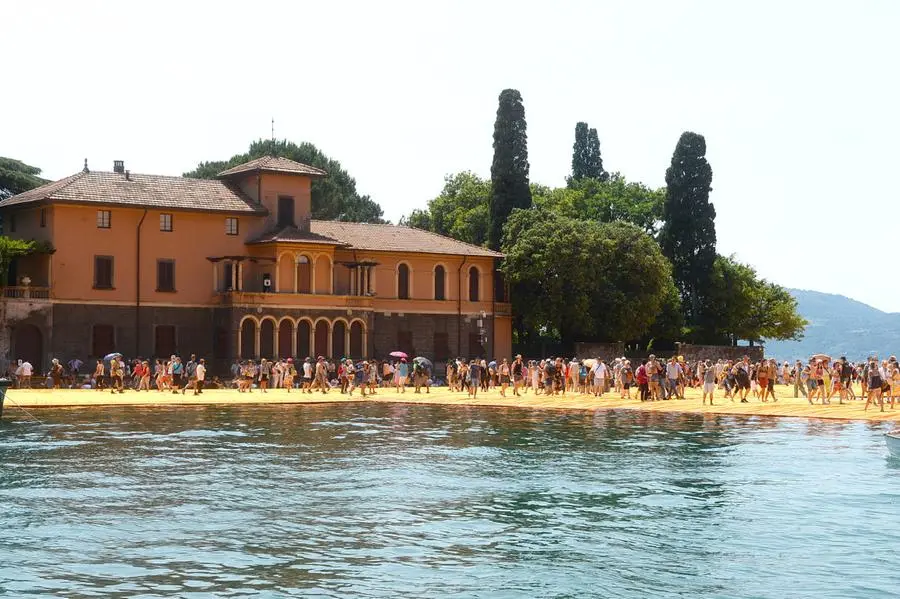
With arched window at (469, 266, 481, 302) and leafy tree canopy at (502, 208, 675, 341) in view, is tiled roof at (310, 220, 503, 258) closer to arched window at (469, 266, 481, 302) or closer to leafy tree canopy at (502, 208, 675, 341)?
arched window at (469, 266, 481, 302)

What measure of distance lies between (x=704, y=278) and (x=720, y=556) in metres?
64.2

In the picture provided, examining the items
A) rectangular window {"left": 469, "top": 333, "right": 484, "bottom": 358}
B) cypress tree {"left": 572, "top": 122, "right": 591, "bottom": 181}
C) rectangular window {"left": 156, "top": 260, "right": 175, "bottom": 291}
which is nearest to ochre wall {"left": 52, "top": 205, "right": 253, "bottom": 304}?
rectangular window {"left": 156, "top": 260, "right": 175, "bottom": 291}

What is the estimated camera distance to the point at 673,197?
264 ft

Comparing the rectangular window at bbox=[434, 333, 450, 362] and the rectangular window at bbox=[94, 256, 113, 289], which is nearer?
the rectangular window at bbox=[94, 256, 113, 289]

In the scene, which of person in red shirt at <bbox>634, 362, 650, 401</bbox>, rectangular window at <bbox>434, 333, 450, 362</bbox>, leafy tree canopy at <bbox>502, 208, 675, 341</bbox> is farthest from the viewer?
rectangular window at <bbox>434, 333, 450, 362</bbox>

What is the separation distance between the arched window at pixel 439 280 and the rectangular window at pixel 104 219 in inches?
704

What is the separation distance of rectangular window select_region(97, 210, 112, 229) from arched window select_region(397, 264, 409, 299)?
15720 millimetres

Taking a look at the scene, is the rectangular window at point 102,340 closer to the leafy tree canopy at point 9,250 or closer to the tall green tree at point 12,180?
the leafy tree canopy at point 9,250

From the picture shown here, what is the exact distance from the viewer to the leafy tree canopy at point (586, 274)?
7200 centimetres

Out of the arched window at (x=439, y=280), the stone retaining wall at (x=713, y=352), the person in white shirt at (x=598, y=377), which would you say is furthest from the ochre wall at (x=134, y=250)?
the stone retaining wall at (x=713, y=352)

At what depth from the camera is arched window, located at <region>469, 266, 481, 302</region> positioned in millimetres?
75250

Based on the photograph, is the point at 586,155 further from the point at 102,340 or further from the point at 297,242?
the point at 102,340

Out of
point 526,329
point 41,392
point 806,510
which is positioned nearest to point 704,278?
Result: point 526,329

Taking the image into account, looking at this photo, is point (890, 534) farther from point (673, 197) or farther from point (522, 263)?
point (673, 197)
